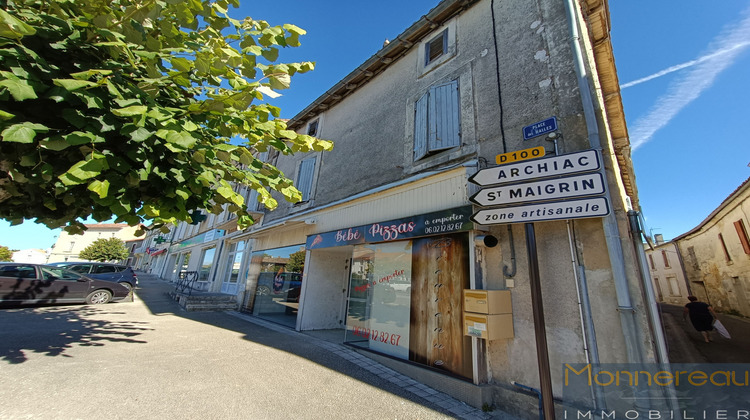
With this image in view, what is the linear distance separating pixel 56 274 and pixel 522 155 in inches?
552

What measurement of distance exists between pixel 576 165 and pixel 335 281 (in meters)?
6.89

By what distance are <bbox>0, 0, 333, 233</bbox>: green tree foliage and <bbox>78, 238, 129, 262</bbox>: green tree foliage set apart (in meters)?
40.0

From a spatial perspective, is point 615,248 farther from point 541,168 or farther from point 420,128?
point 420,128

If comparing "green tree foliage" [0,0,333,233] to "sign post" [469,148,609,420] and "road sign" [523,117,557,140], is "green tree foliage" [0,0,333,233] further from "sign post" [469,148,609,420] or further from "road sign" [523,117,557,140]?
"road sign" [523,117,557,140]

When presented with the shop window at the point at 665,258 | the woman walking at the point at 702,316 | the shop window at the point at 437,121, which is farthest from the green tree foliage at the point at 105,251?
the shop window at the point at 665,258

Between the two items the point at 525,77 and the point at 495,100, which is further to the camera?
the point at 495,100

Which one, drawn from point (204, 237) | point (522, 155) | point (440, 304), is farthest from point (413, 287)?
point (204, 237)

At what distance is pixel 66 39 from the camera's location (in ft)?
8.13

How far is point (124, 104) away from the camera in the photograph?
2260mm

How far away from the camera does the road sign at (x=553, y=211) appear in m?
2.99

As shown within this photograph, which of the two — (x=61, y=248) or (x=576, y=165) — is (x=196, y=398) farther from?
(x=61, y=248)

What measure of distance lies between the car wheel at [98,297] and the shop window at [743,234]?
26.0 meters

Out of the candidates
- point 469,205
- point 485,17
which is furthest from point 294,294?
point 485,17
